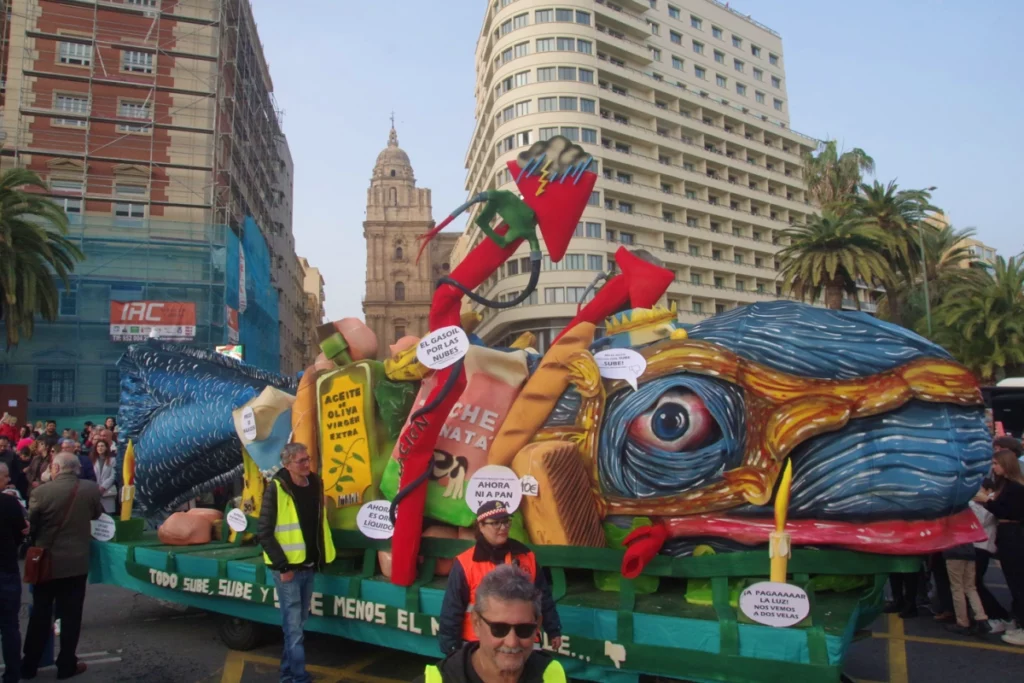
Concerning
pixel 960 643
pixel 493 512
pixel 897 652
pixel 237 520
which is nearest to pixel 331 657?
pixel 237 520

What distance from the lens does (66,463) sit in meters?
5.56

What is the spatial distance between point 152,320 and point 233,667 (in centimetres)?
2093

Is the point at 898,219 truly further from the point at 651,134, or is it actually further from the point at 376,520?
the point at 376,520

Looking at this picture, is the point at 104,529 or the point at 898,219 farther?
the point at 898,219

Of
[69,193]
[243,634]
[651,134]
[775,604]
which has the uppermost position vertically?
[651,134]

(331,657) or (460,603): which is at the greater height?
(460,603)

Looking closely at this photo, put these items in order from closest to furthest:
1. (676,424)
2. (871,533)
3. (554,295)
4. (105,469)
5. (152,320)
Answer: (871,533), (676,424), (105,469), (152,320), (554,295)

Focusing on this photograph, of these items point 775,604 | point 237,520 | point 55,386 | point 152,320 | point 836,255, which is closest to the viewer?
point 775,604

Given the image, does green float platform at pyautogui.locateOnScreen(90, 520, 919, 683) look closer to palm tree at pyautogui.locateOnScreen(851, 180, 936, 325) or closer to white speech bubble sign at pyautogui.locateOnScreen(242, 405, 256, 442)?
white speech bubble sign at pyautogui.locateOnScreen(242, 405, 256, 442)

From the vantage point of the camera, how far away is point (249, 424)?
6457 mm

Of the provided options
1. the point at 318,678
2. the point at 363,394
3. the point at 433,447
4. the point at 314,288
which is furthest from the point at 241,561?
the point at 314,288

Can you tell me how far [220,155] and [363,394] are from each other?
2477cm

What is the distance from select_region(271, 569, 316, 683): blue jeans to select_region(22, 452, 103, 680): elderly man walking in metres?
1.66

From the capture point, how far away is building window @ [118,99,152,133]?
25562 mm
